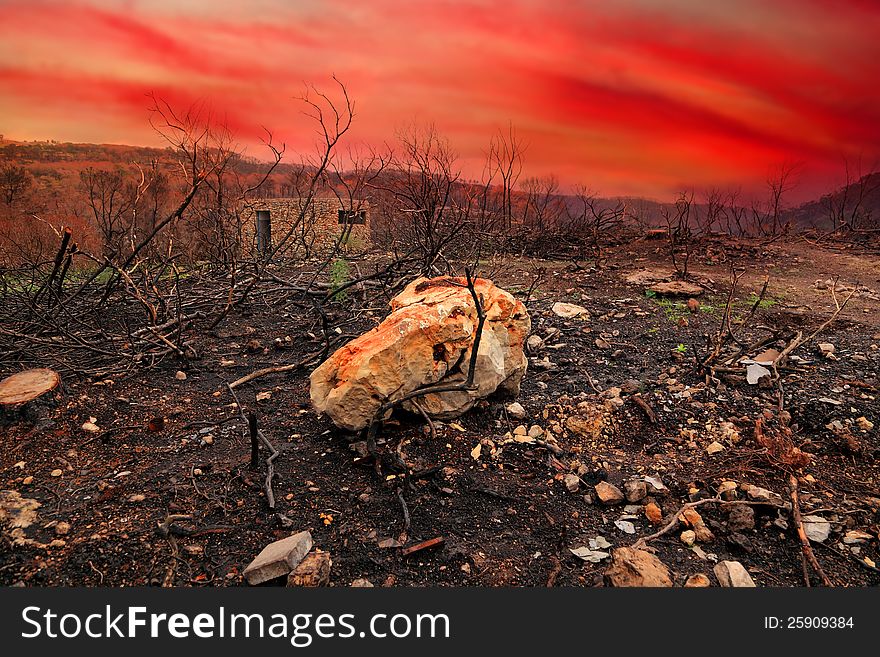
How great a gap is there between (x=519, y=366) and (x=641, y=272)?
475cm

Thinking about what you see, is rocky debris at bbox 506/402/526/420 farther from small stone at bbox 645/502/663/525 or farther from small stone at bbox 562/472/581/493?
small stone at bbox 645/502/663/525

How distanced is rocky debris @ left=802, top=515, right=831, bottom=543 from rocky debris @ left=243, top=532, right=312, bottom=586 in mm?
2168

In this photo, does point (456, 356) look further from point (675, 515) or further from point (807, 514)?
point (807, 514)

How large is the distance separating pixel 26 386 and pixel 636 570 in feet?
11.9

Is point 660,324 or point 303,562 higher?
point 660,324

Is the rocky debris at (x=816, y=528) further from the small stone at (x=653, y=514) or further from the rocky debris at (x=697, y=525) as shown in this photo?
the small stone at (x=653, y=514)

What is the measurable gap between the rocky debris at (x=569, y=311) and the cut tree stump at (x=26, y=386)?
434 centimetres

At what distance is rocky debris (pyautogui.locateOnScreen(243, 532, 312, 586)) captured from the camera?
6.02ft

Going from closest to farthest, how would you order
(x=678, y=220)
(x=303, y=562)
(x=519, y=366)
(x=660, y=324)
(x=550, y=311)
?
1. (x=303, y=562)
2. (x=519, y=366)
3. (x=660, y=324)
4. (x=550, y=311)
5. (x=678, y=220)

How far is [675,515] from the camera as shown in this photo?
2229 mm

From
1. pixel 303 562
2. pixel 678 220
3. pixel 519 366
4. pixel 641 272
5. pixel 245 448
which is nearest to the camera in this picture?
pixel 303 562

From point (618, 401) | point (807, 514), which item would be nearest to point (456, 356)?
point (618, 401)

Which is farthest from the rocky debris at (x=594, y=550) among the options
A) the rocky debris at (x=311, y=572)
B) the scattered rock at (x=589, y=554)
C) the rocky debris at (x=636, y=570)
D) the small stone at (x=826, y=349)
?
the small stone at (x=826, y=349)

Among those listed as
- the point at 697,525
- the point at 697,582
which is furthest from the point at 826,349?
the point at 697,582
